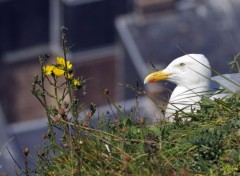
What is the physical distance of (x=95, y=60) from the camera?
2023 inches

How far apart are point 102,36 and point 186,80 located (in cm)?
4172

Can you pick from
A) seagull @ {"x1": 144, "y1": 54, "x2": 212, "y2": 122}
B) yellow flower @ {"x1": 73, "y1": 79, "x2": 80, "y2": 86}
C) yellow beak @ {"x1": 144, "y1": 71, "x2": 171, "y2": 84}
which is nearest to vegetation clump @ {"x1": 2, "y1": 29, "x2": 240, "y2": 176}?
yellow flower @ {"x1": 73, "y1": 79, "x2": 80, "y2": 86}

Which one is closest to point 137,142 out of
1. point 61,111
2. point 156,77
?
point 61,111

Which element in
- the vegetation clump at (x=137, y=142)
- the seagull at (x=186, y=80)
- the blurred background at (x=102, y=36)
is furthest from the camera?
the blurred background at (x=102, y=36)

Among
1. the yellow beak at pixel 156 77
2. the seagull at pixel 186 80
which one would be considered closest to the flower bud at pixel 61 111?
the seagull at pixel 186 80

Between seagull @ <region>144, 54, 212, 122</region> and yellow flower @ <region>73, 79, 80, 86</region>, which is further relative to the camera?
seagull @ <region>144, 54, 212, 122</region>

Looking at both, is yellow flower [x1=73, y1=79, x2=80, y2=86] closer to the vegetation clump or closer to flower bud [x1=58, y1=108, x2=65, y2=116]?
the vegetation clump

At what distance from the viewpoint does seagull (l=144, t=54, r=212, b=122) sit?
339 inches

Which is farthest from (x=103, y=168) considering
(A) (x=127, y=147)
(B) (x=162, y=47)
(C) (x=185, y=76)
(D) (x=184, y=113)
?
(B) (x=162, y=47)

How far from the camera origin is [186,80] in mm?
9906

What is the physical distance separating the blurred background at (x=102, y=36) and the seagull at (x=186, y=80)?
113 feet

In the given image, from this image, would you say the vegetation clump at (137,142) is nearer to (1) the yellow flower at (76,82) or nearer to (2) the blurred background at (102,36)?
(1) the yellow flower at (76,82)

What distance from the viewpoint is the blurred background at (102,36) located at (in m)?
47.5

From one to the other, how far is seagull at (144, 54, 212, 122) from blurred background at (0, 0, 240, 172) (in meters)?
34.5
